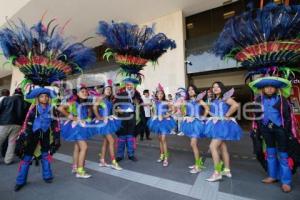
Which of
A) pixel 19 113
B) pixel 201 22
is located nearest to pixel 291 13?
pixel 19 113

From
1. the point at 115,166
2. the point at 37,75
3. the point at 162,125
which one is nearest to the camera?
the point at 37,75

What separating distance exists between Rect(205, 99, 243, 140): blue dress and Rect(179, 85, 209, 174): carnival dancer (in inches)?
8.2

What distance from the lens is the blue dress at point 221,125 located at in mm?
3289

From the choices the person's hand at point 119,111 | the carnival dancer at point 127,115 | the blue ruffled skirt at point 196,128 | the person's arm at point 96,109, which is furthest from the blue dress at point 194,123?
the person's arm at point 96,109

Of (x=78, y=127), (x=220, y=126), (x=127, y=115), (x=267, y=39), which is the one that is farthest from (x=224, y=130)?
(x=78, y=127)

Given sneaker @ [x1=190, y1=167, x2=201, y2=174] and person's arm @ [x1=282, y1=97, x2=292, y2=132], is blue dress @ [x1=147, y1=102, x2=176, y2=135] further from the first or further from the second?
person's arm @ [x1=282, y1=97, x2=292, y2=132]

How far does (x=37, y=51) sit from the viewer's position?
3.27 m

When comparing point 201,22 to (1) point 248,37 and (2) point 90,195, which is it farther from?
(2) point 90,195

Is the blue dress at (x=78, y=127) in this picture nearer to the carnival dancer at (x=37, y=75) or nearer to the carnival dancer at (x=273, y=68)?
the carnival dancer at (x=37, y=75)

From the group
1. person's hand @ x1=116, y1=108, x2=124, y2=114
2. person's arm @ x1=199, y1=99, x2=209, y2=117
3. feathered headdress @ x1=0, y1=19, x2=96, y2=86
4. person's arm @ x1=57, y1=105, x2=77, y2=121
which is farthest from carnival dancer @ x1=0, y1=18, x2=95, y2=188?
person's arm @ x1=199, y1=99, x2=209, y2=117

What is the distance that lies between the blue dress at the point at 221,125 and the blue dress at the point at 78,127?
2.01 metres

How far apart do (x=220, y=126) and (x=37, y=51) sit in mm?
3043

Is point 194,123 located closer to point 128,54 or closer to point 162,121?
point 162,121

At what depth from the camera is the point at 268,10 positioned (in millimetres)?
2977
